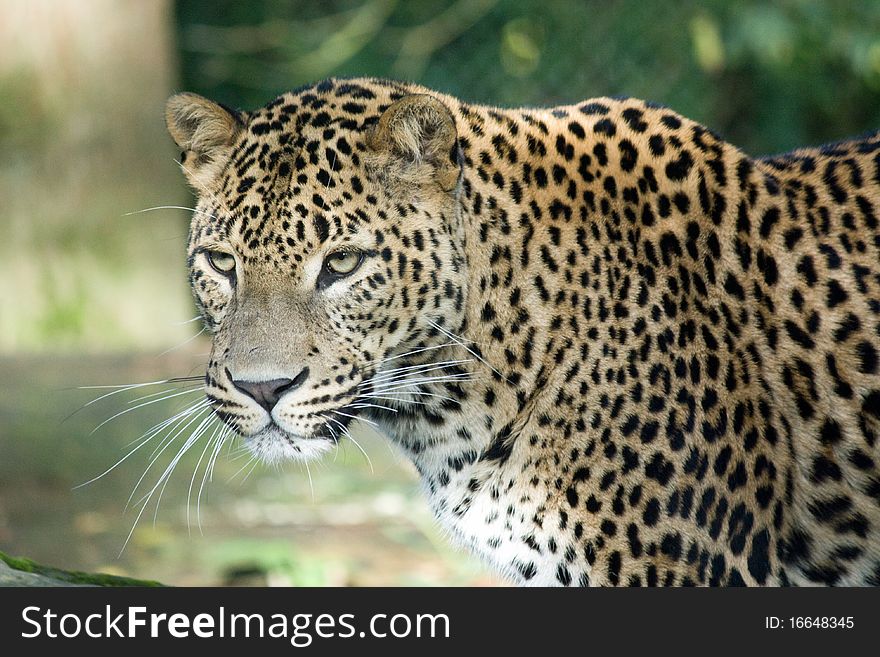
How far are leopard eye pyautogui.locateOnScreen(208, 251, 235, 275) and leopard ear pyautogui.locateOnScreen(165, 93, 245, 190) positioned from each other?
1.20 ft

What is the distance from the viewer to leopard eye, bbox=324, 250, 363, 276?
4969 mm

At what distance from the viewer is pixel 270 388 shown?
4.87 m

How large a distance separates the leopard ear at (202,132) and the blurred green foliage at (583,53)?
11946 mm

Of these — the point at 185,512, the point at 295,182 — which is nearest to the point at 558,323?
the point at 295,182

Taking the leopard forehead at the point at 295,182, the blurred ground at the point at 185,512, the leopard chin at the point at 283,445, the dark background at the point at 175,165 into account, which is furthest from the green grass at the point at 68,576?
the blurred ground at the point at 185,512

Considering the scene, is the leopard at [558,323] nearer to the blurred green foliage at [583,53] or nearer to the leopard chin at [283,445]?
the leopard chin at [283,445]

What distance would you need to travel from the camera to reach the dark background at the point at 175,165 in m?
9.50

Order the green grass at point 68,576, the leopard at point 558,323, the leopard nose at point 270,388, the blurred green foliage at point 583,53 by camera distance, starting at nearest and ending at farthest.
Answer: the leopard nose at point 270,388
the leopard at point 558,323
the green grass at point 68,576
the blurred green foliage at point 583,53

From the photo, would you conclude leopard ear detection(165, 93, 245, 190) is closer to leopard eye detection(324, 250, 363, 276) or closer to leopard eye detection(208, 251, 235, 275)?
leopard eye detection(208, 251, 235, 275)

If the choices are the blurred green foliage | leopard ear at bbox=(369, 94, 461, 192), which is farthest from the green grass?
the blurred green foliage

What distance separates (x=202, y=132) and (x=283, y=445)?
1.42 m
